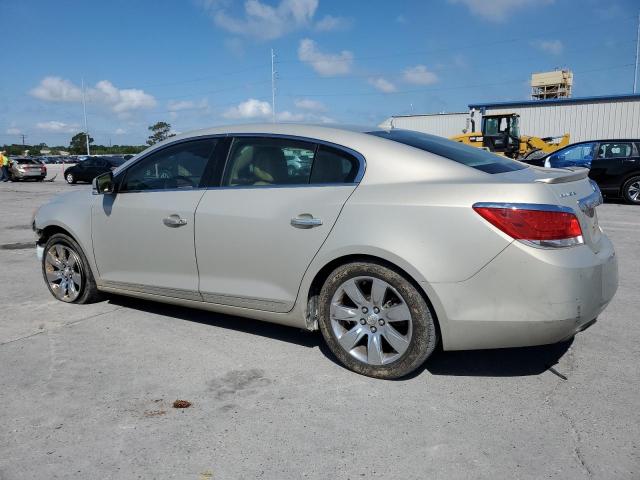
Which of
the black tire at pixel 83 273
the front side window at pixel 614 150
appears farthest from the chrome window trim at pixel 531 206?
the front side window at pixel 614 150

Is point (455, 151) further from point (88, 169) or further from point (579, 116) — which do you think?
point (579, 116)

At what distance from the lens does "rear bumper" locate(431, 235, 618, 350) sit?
3018 mm

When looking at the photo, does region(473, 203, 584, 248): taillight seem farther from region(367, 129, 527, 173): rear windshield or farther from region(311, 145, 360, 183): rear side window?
region(311, 145, 360, 183): rear side window

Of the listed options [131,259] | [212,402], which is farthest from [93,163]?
[212,402]

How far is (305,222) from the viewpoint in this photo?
362 cm

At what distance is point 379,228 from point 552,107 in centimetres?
3396

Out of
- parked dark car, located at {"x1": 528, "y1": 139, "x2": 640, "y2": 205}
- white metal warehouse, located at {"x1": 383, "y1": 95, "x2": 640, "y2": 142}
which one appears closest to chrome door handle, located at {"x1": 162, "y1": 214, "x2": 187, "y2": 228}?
parked dark car, located at {"x1": 528, "y1": 139, "x2": 640, "y2": 205}

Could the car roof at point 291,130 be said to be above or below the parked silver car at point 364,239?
above

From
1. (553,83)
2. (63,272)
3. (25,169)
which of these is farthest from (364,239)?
(553,83)

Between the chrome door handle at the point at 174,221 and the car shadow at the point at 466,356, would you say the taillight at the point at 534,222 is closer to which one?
the car shadow at the point at 466,356

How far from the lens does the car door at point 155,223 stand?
422 centimetres

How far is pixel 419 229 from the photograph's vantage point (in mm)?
3238

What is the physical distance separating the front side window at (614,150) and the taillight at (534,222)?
A: 12.8 metres

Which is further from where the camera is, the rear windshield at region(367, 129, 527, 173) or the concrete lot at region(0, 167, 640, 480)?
the rear windshield at region(367, 129, 527, 173)
